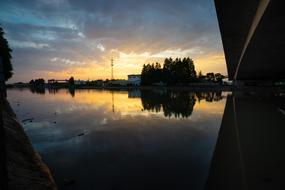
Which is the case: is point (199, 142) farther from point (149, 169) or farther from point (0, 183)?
point (0, 183)

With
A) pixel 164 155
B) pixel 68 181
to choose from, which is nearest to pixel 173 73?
pixel 164 155

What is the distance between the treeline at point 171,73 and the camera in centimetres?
9219

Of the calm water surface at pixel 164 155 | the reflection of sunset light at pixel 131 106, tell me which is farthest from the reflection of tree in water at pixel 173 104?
the calm water surface at pixel 164 155

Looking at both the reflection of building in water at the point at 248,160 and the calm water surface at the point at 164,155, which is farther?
the calm water surface at the point at 164,155

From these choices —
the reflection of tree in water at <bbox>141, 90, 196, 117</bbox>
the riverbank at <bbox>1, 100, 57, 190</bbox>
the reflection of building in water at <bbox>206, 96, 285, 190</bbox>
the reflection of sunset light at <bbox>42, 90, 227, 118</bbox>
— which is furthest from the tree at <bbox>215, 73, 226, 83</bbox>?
the riverbank at <bbox>1, 100, 57, 190</bbox>

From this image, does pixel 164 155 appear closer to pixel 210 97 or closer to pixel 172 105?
pixel 172 105

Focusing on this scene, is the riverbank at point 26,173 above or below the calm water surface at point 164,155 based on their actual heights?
above

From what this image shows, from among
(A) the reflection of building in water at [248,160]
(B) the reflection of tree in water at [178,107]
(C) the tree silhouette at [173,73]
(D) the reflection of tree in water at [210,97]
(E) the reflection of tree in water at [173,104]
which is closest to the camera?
(A) the reflection of building in water at [248,160]

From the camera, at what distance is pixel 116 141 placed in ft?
38.5

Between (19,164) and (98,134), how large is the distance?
6698 millimetres

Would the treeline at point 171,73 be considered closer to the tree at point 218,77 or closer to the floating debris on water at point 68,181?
the tree at point 218,77

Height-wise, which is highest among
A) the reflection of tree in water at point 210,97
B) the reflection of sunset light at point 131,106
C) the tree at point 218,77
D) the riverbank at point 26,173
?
the tree at point 218,77

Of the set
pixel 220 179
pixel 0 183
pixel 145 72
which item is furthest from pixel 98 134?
pixel 145 72

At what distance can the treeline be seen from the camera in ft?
302
